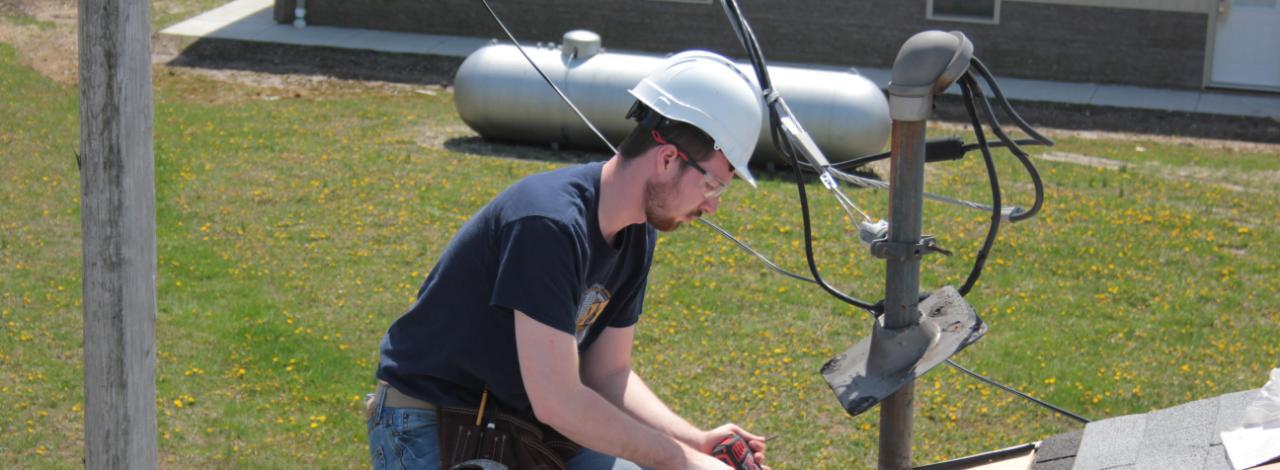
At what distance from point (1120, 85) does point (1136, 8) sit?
103 centimetres

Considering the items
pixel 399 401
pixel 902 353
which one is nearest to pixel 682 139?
pixel 902 353

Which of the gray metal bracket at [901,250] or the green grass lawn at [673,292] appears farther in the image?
the green grass lawn at [673,292]

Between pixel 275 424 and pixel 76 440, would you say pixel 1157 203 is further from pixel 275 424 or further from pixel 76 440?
pixel 76 440

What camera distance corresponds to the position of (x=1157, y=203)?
39.9 feet

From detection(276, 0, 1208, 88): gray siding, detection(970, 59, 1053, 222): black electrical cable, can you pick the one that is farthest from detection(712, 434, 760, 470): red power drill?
detection(276, 0, 1208, 88): gray siding

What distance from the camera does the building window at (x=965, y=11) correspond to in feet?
61.8

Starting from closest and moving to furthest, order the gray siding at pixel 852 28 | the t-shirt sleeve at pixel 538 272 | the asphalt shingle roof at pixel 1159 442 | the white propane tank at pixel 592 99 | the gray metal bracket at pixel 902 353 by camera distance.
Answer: the t-shirt sleeve at pixel 538 272 < the gray metal bracket at pixel 902 353 < the asphalt shingle roof at pixel 1159 442 < the white propane tank at pixel 592 99 < the gray siding at pixel 852 28

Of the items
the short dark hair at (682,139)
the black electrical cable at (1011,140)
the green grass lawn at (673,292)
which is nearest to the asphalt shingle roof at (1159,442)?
the black electrical cable at (1011,140)

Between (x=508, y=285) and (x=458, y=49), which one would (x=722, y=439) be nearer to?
(x=508, y=285)

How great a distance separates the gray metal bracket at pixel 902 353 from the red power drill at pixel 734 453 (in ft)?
1.30

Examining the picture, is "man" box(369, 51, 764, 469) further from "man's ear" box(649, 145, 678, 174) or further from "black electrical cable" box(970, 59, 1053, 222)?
"black electrical cable" box(970, 59, 1053, 222)

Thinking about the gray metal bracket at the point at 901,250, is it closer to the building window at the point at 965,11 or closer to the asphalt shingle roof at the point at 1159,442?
the asphalt shingle roof at the point at 1159,442

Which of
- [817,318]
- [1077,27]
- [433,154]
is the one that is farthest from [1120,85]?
[817,318]

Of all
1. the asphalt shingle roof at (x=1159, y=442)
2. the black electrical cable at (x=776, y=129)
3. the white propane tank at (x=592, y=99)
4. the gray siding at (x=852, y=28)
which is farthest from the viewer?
the gray siding at (x=852, y=28)
